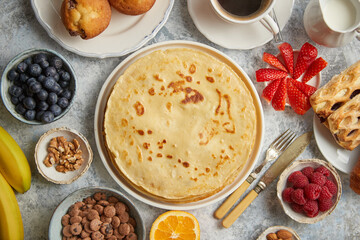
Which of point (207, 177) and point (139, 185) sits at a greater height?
point (207, 177)

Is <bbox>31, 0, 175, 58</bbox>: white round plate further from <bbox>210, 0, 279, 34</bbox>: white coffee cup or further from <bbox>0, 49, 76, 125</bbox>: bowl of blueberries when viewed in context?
<bbox>210, 0, 279, 34</bbox>: white coffee cup

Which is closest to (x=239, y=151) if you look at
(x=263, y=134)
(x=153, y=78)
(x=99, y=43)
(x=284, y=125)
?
(x=263, y=134)

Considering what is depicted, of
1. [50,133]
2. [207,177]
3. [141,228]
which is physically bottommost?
[141,228]

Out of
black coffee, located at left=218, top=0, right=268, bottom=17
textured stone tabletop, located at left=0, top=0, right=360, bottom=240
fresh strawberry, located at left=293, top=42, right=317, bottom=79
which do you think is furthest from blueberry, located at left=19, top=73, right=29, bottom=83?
fresh strawberry, located at left=293, top=42, right=317, bottom=79

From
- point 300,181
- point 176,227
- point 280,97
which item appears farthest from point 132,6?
point 300,181

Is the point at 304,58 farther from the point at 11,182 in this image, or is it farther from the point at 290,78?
the point at 11,182

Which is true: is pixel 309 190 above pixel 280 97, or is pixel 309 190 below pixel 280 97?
below

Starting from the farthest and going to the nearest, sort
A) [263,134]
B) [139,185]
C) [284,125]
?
[284,125], [263,134], [139,185]

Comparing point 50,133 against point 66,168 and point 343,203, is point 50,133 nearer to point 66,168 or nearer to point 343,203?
point 66,168
